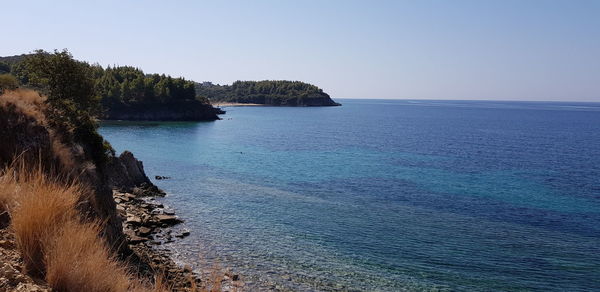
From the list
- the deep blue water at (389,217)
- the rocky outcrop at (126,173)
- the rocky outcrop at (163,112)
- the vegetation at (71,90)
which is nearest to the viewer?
the deep blue water at (389,217)

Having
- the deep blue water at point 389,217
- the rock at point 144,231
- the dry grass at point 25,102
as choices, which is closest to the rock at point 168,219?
the deep blue water at point 389,217

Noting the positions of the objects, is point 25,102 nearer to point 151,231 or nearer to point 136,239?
point 136,239

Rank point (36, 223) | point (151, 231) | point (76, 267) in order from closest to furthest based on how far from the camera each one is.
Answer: point (76, 267) < point (36, 223) < point (151, 231)

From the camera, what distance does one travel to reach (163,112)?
139625mm

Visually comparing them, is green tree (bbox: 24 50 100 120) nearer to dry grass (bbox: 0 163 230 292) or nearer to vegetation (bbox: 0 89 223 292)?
vegetation (bbox: 0 89 223 292)

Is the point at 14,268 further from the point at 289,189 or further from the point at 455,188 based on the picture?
the point at 455,188

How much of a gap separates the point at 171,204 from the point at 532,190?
39548 millimetres

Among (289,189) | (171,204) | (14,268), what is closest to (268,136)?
(289,189)

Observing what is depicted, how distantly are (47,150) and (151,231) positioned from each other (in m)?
12.1

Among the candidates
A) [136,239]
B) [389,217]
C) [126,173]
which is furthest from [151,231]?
[389,217]

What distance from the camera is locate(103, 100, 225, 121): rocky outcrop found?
132500 millimetres

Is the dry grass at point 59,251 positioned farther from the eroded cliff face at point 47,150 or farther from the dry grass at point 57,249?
the eroded cliff face at point 47,150

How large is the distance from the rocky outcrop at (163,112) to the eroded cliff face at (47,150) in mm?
114389

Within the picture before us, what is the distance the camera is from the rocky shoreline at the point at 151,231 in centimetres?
2106
